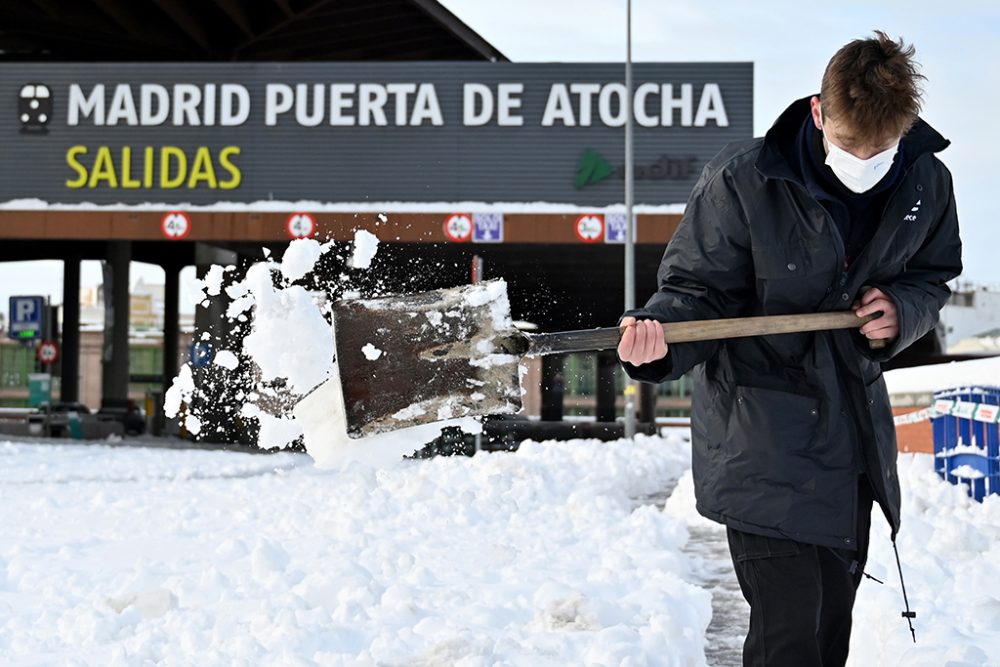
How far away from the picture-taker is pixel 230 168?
85.3 feet

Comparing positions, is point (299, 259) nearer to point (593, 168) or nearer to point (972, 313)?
point (593, 168)

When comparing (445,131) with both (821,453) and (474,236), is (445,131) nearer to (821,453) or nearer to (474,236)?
(474,236)

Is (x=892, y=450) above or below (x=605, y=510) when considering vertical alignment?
above

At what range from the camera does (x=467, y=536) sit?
7430 mm

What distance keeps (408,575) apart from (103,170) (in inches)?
894

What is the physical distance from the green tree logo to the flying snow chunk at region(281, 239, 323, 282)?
19.5 metres

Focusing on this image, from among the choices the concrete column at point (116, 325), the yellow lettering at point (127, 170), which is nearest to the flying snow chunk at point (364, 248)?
the yellow lettering at point (127, 170)

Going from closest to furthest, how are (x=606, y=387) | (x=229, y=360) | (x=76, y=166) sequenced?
(x=229, y=360) → (x=76, y=166) → (x=606, y=387)

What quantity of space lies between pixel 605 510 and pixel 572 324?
106 feet

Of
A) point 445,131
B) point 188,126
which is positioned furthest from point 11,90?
point 445,131

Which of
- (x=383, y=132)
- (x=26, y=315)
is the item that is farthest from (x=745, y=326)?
(x=26, y=315)

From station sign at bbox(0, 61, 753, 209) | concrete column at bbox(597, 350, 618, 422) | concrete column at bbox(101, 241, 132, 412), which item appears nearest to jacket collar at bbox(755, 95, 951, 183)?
station sign at bbox(0, 61, 753, 209)

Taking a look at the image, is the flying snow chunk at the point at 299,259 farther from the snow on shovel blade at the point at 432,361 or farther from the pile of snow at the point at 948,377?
the pile of snow at the point at 948,377

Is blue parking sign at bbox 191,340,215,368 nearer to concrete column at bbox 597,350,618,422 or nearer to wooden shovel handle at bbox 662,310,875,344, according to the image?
wooden shovel handle at bbox 662,310,875,344
